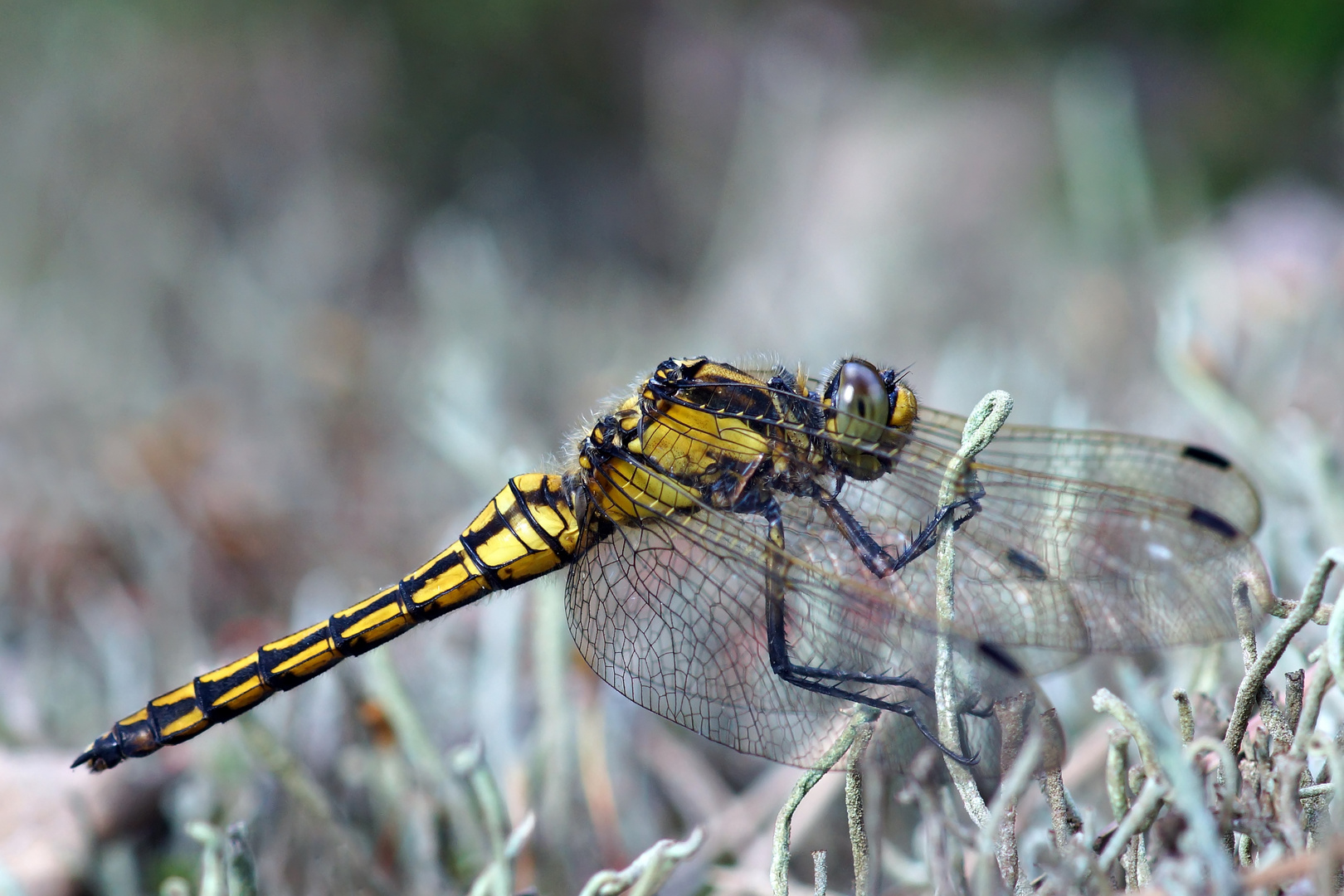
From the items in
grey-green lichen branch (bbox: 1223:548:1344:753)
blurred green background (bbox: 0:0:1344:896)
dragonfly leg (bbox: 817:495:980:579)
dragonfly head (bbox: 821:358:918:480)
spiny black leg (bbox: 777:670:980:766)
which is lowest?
grey-green lichen branch (bbox: 1223:548:1344:753)

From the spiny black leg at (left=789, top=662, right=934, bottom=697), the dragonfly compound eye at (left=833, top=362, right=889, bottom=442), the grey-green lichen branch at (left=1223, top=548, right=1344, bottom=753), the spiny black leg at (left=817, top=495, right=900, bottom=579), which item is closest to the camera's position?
the grey-green lichen branch at (left=1223, top=548, right=1344, bottom=753)

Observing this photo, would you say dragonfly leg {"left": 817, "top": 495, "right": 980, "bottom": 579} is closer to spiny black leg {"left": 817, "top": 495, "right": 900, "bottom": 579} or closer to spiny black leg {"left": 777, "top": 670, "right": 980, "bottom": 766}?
spiny black leg {"left": 817, "top": 495, "right": 900, "bottom": 579}

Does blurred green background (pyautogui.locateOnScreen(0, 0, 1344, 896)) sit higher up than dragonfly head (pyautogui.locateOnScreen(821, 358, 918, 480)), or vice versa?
blurred green background (pyautogui.locateOnScreen(0, 0, 1344, 896))

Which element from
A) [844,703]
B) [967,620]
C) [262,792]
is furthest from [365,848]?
[967,620]

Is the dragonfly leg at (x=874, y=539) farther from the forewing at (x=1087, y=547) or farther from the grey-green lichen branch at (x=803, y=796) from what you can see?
the grey-green lichen branch at (x=803, y=796)

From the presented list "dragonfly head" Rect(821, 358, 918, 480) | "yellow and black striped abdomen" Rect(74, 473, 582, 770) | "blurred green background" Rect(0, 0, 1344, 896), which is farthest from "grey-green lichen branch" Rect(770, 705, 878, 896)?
"yellow and black striped abdomen" Rect(74, 473, 582, 770)

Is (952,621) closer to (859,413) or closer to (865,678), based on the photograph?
(865,678)

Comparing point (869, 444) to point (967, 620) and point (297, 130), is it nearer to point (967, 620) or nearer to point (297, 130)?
point (967, 620)

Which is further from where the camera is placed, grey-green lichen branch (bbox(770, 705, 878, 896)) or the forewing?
the forewing

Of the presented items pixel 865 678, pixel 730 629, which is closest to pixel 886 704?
pixel 865 678
